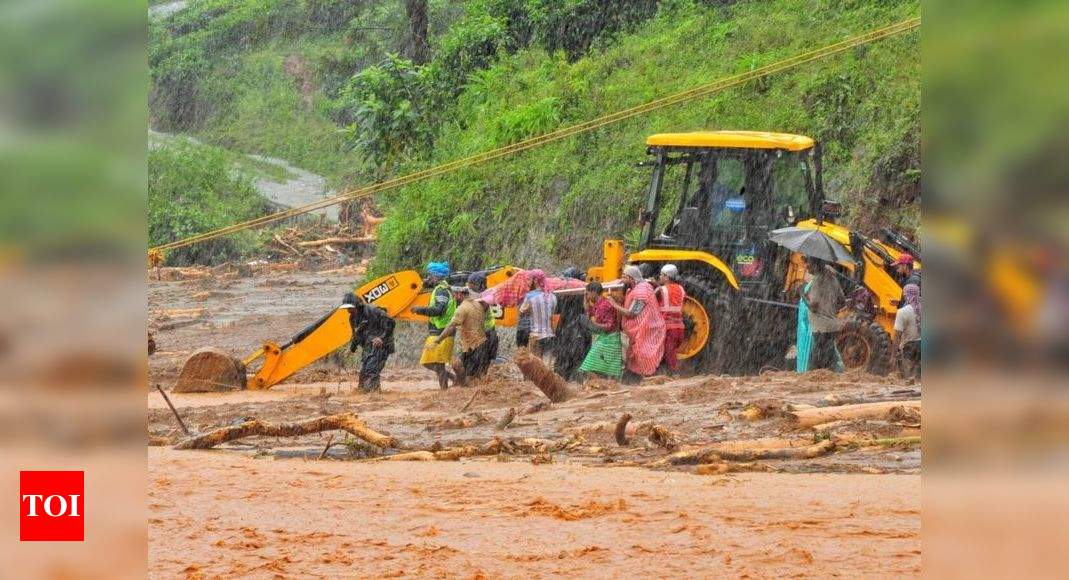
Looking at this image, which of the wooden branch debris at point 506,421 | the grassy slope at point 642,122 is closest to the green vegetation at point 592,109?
the grassy slope at point 642,122

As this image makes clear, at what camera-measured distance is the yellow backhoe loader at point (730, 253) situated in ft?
49.2

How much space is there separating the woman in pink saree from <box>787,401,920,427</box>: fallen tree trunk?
126 inches

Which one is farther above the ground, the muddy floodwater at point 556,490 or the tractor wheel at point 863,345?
the tractor wheel at point 863,345

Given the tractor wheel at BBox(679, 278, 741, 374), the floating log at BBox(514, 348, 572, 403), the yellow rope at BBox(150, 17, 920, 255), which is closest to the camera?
the floating log at BBox(514, 348, 572, 403)

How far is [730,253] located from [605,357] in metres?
1.98

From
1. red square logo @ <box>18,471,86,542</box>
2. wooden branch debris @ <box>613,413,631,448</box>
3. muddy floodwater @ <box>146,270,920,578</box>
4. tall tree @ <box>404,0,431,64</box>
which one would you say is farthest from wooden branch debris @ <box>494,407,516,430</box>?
tall tree @ <box>404,0,431,64</box>

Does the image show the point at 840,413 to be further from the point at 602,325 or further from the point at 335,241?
the point at 335,241

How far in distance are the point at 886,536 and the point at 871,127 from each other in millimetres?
13423

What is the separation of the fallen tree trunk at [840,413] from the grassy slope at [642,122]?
8.12m

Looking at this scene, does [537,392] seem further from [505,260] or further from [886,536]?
[505,260]

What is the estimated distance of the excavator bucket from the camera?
54.8ft

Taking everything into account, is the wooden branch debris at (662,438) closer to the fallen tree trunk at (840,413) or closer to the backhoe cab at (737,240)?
the fallen tree trunk at (840,413)

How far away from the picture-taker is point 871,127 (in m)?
20.3

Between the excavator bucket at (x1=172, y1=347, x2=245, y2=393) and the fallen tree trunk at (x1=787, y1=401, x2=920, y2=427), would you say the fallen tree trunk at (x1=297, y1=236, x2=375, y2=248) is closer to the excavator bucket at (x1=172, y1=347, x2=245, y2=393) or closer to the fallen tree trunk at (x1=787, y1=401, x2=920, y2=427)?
the excavator bucket at (x1=172, y1=347, x2=245, y2=393)
